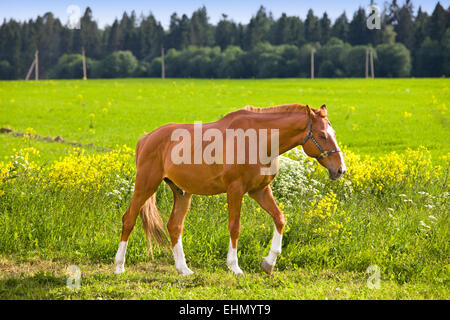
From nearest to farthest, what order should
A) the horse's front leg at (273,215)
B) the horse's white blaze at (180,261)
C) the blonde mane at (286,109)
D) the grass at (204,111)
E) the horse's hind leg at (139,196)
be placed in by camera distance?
the blonde mane at (286,109), the horse's front leg at (273,215), the horse's hind leg at (139,196), the horse's white blaze at (180,261), the grass at (204,111)

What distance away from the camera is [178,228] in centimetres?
704

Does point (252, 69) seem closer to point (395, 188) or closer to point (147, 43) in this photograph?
point (147, 43)

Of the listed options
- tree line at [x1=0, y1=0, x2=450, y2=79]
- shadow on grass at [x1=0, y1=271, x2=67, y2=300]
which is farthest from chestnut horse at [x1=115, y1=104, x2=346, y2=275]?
tree line at [x1=0, y1=0, x2=450, y2=79]

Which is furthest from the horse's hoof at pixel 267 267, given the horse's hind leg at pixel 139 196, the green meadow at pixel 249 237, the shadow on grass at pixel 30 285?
the shadow on grass at pixel 30 285

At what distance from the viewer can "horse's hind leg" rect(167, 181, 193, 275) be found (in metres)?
7.04

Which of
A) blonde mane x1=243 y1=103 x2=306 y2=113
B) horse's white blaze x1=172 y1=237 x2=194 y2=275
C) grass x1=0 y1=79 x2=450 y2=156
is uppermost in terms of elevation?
blonde mane x1=243 y1=103 x2=306 y2=113

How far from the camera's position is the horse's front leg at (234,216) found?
6.31 m

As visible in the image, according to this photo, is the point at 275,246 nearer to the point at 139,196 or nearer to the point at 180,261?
the point at 180,261

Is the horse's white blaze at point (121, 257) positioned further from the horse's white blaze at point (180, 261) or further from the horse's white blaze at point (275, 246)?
the horse's white blaze at point (275, 246)

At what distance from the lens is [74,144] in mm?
19812

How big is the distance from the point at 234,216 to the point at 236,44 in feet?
304

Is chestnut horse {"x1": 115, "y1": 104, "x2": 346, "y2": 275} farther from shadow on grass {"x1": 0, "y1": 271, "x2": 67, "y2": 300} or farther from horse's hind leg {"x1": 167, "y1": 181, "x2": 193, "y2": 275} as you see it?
shadow on grass {"x1": 0, "y1": 271, "x2": 67, "y2": 300}

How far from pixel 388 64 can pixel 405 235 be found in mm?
67286
